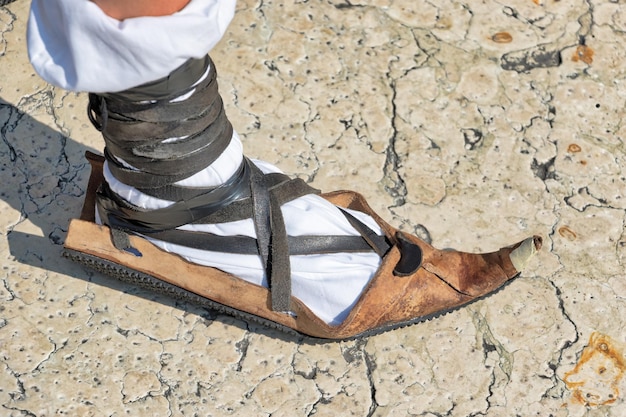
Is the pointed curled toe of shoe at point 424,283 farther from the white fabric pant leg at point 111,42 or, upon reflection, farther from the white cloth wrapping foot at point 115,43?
the white fabric pant leg at point 111,42

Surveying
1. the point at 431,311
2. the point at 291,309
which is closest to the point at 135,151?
the point at 291,309

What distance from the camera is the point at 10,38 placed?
8.38ft

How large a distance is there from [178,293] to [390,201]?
0.69 m

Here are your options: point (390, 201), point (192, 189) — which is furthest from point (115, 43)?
point (390, 201)

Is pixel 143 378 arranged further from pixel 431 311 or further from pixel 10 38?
pixel 10 38

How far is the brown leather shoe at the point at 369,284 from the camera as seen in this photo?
187 cm

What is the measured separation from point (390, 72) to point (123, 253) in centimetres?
115

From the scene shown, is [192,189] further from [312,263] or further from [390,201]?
[390,201]

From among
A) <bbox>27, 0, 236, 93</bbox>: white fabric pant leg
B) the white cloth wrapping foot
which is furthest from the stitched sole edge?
<bbox>27, 0, 236, 93</bbox>: white fabric pant leg

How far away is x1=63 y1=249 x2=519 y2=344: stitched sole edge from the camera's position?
6.22 feet

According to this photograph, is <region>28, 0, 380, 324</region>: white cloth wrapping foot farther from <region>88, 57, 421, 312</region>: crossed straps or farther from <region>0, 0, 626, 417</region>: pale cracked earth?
<region>0, 0, 626, 417</region>: pale cracked earth

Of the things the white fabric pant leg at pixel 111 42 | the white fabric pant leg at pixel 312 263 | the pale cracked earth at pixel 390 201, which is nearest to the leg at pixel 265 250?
the white fabric pant leg at pixel 312 263

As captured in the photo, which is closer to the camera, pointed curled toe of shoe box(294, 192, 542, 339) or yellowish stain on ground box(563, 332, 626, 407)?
pointed curled toe of shoe box(294, 192, 542, 339)

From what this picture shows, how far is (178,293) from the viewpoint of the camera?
193cm
